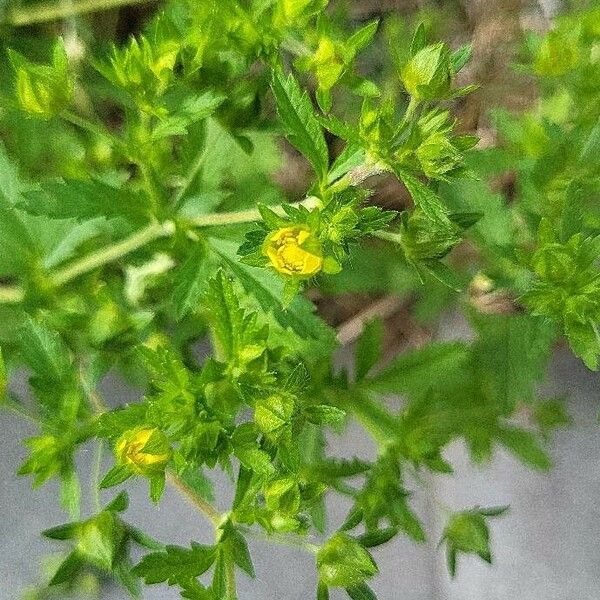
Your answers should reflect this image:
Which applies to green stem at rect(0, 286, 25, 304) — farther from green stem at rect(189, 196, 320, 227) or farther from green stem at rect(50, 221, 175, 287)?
green stem at rect(189, 196, 320, 227)

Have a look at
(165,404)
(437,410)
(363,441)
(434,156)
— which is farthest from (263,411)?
(363,441)

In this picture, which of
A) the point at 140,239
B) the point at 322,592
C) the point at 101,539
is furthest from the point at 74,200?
the point at 322,592

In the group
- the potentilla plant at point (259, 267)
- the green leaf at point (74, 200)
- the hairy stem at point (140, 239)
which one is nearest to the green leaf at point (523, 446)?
the potentilla plant at point (259, 267)

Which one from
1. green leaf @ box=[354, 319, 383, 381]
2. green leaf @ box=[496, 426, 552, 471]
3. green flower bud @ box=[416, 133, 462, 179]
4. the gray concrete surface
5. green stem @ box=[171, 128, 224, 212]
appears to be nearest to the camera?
green flower bud @ box=[416, 133, 462, 179]

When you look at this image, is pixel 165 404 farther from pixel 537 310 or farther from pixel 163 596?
pixel 163 596

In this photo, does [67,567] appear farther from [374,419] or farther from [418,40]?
[418,40]

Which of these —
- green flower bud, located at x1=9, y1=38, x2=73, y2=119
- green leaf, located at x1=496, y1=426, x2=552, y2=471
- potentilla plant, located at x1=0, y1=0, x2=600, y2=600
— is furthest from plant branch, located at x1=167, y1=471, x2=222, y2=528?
green leaf, located at x1=496, y1=426, x2=552, y2=471
